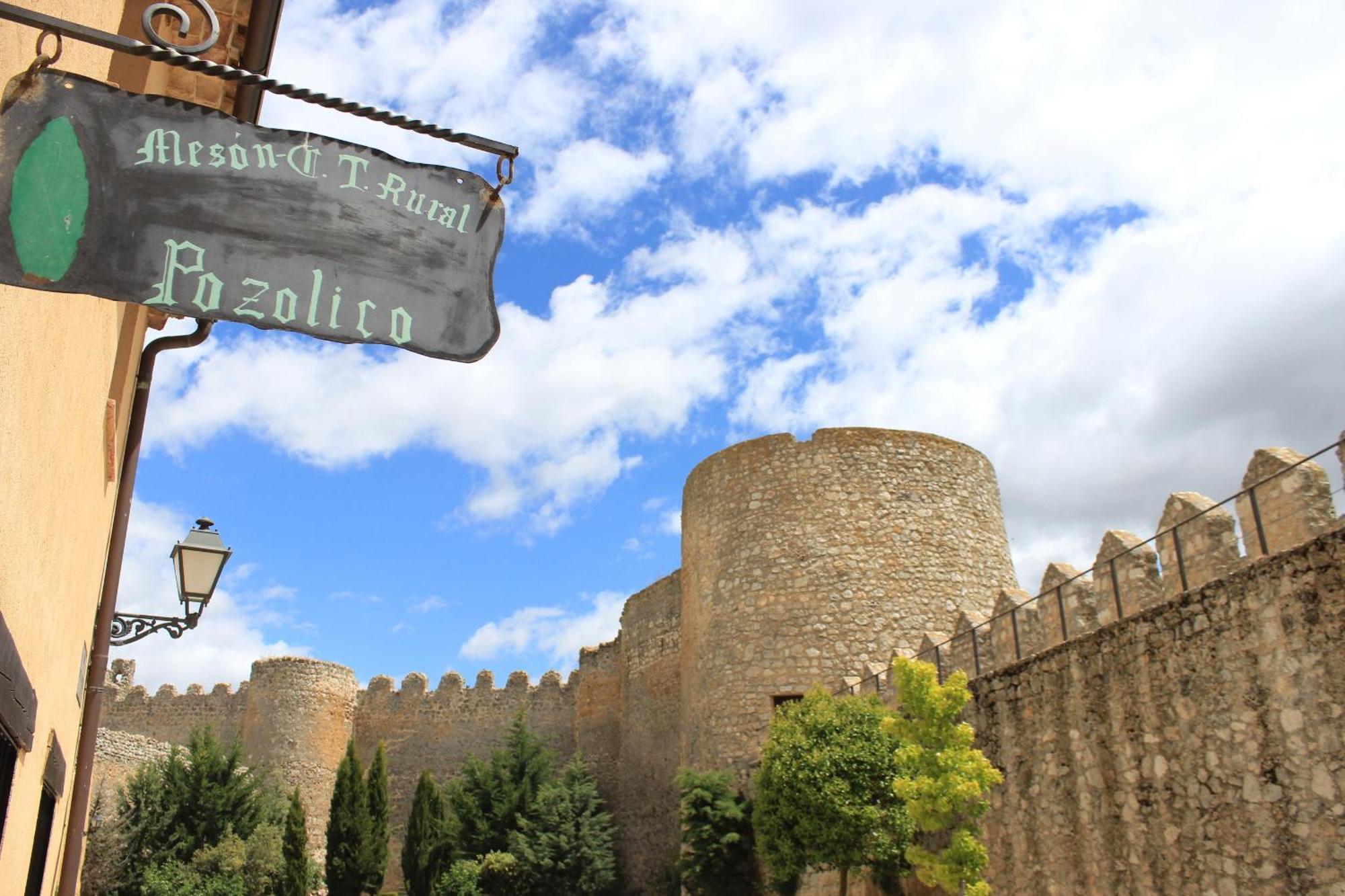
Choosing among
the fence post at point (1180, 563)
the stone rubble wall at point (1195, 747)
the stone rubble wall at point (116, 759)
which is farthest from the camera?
the stone rubble wall at point (116, 759)

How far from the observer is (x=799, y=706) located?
11.7 m

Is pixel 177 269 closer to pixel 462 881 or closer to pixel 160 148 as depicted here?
pixel 160 148

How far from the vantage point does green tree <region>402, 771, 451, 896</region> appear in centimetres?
2003

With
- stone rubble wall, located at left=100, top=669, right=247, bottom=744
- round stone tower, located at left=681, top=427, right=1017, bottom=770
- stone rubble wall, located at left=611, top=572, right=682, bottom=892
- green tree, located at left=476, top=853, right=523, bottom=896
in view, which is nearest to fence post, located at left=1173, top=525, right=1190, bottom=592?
round stone tower, located at left=681, top=427, right=1017, bottom=770

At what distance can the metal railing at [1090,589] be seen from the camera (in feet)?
24.2

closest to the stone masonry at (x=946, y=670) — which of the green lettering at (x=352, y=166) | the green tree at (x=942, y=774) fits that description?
the green tree at (x=942, y=774)

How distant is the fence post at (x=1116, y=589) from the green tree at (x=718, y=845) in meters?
6.10

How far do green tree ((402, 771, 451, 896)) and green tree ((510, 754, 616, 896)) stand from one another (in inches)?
83.1

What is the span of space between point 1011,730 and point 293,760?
63.2 feet

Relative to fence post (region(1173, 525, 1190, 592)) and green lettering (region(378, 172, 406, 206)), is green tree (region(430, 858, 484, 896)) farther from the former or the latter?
green lettering (region(378, 172, 406, 206))

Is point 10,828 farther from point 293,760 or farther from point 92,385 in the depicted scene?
point 293,760

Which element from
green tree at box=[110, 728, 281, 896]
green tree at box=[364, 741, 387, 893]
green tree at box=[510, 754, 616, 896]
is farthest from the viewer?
green tree at box=[364, 741, 387, 893]

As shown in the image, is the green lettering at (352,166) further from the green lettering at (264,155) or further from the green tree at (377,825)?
the green tree at (377,825)

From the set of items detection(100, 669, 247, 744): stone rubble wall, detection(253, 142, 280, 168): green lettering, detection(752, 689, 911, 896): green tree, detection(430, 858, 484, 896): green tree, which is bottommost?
detection(430, 858, 484, 896): green tree
